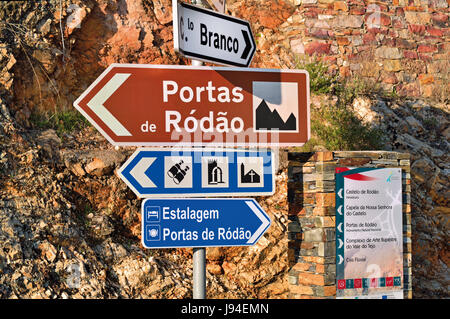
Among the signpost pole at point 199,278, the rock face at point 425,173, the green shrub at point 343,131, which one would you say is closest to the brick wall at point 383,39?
the rock face at point 425,173

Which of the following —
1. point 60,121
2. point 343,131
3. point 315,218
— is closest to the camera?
point 315,218

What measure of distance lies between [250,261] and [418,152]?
376 centimetres

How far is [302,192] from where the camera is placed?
21.2 ft

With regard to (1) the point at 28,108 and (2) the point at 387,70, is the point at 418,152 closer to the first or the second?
(2) the point at 387,70

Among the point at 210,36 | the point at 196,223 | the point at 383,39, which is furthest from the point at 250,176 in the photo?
the point at 383,39

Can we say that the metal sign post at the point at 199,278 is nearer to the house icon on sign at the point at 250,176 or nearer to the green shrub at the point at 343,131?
the house icon on sign at the point at 250,176

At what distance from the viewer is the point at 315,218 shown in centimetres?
632

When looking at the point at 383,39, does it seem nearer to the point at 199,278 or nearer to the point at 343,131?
the point at 343,131

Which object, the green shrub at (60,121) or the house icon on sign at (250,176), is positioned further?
the green shrub at (60,121)

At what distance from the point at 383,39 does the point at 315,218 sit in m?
5.63

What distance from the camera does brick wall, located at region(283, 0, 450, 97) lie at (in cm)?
1008

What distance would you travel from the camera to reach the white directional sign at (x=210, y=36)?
10.7 feet

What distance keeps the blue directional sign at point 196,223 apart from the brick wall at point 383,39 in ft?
22.9

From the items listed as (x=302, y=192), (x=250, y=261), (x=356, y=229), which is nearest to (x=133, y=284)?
(x=250, y=261)
